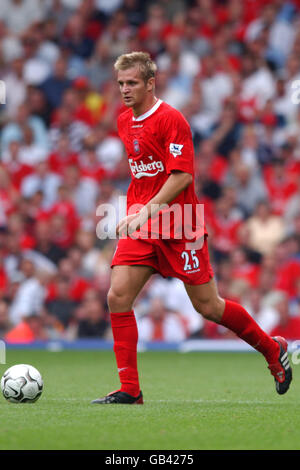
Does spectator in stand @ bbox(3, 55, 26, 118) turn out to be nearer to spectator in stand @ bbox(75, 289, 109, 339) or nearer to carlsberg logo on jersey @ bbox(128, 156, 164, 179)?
spectator in stand @ bbox(75, 289, 109, 339)

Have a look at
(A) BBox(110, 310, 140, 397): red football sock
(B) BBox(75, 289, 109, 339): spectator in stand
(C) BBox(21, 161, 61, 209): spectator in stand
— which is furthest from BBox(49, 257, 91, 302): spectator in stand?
(A) BBox(110, 310, 140, 397): red football sock

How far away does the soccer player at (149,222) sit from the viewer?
243 inches

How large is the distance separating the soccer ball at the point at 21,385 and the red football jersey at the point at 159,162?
1.25m

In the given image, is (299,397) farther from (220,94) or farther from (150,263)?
(220,94)

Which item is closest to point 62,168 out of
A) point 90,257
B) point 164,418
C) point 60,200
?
point 60,200

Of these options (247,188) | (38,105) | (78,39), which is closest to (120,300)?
(247,188)

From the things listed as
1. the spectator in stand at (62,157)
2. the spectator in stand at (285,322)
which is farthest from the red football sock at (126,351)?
the spectator in stand at (62,157)

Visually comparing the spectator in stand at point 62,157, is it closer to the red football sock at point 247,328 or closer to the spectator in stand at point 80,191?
the spectator in stand at point 80,191

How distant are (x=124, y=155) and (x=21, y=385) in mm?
8541

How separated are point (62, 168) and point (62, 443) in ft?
33.5

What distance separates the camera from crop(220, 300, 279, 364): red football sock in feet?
21.4

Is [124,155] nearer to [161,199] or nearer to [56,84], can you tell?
[56,84]

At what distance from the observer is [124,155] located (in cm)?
1447

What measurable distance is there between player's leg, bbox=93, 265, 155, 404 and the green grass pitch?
0.16 m
